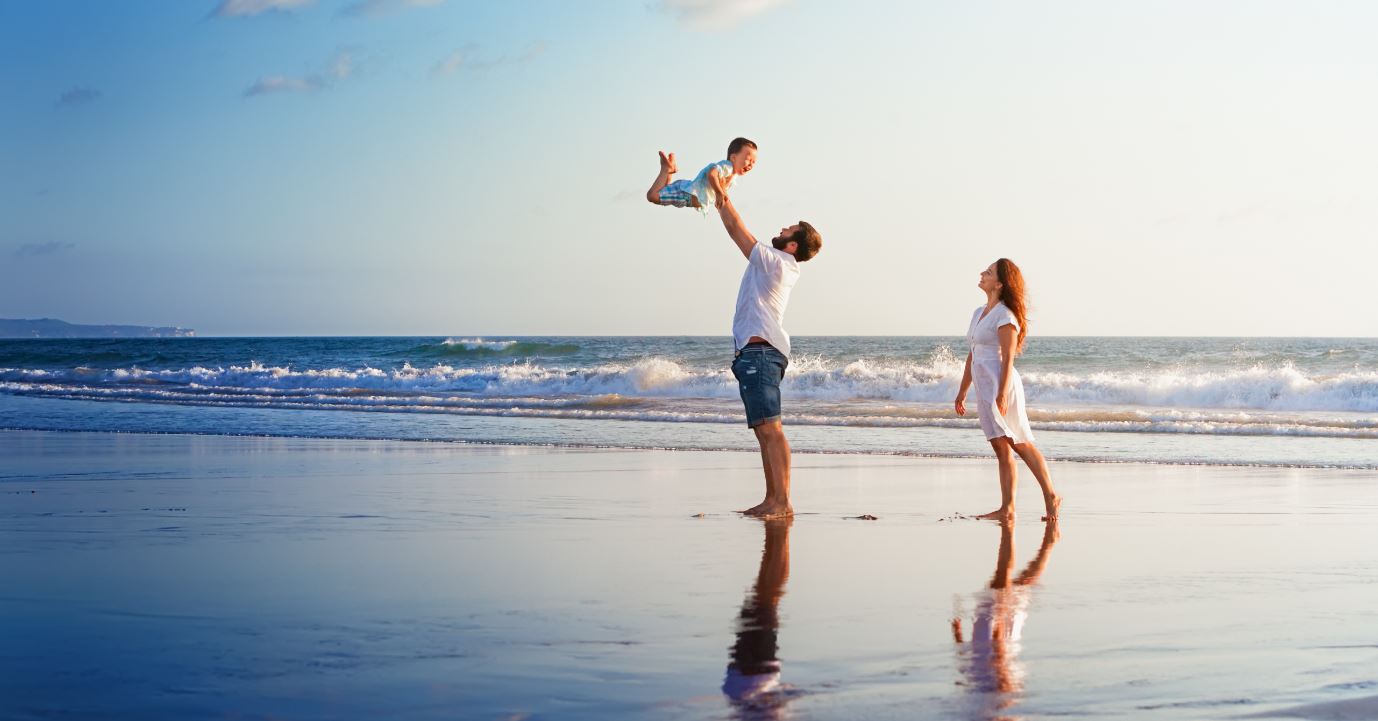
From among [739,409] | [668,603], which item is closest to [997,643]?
[668,603]

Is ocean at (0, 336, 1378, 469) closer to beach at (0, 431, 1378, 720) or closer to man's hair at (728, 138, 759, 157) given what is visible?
Result: beach at (0, 431, 1378, 720)

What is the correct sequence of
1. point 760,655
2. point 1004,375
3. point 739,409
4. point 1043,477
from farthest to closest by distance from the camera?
point 739,409 < point 1004,375 < point 1043,477 < point 760,655

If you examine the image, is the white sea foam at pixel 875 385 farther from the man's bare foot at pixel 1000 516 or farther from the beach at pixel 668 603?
the man's bare foot at pixel 1000 516

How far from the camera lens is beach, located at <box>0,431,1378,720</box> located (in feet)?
10.4

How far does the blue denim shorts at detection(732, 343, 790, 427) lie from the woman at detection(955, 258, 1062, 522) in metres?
1.24

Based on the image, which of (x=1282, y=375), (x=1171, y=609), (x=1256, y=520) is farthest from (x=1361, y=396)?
(x=1171, y=609)

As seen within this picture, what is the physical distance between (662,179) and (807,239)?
3.15 feet

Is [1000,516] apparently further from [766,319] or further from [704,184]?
[704,184]

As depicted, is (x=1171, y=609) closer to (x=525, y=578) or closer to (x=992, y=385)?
(x=525, y=578)

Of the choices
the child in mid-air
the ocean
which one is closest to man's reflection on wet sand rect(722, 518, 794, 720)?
the child in mid-air

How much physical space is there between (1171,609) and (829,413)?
14.7 metres

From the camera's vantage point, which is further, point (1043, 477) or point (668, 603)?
point (1043, 477)

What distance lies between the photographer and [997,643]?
3834 millimetres

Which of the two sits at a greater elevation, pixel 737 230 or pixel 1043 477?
pixel 737 230
